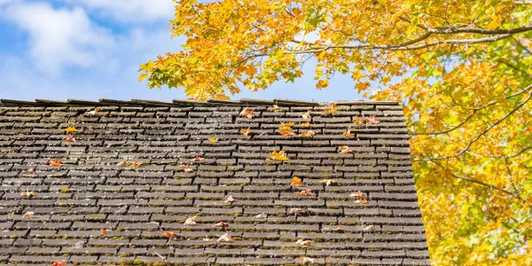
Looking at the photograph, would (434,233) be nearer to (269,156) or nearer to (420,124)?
(420,124)

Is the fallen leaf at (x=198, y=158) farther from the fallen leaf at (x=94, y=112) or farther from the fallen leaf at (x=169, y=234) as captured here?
the fallen leaf at (x=94, y=112)

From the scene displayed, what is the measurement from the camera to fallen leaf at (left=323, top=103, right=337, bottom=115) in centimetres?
1010

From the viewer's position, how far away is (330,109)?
33.3ft

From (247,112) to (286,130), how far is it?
77 centimetres

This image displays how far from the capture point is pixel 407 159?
9102 millimetres

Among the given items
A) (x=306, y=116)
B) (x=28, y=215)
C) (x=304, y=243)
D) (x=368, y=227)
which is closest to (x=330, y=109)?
(x=306, y=116)

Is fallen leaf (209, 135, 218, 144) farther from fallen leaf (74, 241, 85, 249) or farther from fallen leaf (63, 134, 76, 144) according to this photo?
fallen leaf (74, 241, 85, 249)

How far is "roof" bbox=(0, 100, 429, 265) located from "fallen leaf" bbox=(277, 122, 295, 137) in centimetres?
3

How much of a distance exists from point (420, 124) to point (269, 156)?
27.1 ft

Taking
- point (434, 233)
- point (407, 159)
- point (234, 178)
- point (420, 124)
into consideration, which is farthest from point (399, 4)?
point (434, 233)

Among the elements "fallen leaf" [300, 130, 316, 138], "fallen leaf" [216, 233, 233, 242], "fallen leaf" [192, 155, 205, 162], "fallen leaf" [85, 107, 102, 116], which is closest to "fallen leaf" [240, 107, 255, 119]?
"fallen leaf" [300, 130, 316, 138]

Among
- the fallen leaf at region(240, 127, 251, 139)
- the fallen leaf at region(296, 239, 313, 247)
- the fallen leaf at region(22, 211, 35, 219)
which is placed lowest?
the fallen leaf at region(296, 239, 313, 247)

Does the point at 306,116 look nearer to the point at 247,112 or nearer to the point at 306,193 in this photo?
the point at 247,112

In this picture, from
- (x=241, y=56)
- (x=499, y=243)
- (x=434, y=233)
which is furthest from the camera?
(x=434, y=233)
